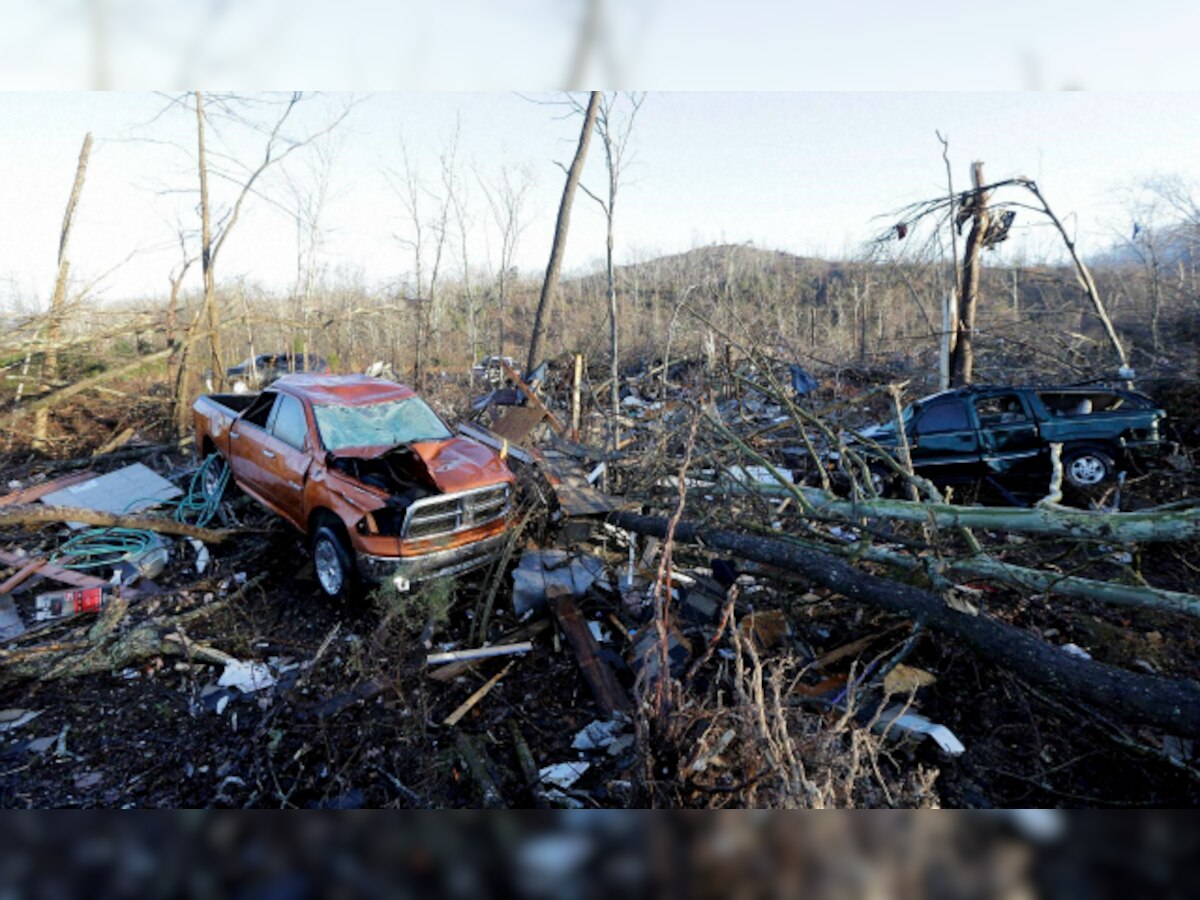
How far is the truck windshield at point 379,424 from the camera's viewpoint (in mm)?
6316

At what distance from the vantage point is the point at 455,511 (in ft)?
18.9

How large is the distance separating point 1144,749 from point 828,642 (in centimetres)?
200

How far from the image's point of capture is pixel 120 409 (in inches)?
492

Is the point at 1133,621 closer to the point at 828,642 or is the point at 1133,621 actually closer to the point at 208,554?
the point at 828,642

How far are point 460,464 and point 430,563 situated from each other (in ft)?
3.55

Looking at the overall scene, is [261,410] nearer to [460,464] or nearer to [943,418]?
[460,464]

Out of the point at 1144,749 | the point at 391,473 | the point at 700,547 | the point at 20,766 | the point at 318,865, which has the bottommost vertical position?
the point at 20,766

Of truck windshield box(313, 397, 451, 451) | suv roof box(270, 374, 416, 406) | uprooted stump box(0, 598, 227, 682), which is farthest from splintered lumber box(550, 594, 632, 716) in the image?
suv roof box(270, 374, 416, 406)

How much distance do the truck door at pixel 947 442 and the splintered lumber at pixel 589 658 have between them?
603cm

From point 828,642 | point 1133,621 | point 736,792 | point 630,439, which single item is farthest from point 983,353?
point 736,792

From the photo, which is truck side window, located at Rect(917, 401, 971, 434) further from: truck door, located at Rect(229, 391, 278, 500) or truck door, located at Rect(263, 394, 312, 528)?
truck door, located at Rect(229, 391, 278, 500)

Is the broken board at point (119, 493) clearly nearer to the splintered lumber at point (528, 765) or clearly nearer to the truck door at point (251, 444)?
the truck door at point (251, 444)

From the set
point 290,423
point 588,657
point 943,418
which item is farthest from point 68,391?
point 943,418

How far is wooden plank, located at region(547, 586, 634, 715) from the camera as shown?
4.43m
